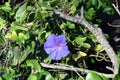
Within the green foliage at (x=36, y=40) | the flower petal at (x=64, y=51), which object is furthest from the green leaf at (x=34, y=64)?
the flower petal at (x=64, y=51)

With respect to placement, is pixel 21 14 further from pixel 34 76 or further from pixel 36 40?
pixel 34 76

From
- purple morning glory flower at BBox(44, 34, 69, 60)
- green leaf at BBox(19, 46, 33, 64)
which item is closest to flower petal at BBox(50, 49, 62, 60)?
purple morning glory flower at BBox(44, 34, 69, 60)

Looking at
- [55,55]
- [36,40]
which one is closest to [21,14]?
[36,40]

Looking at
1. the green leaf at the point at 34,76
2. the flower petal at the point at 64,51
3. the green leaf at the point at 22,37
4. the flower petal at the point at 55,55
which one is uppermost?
the green leaf at the point at 22,37

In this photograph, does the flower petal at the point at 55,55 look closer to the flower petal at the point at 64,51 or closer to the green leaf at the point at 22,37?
the flower petal at the point at 64,51

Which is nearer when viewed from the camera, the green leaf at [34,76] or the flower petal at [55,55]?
the green leaf at [34,76]

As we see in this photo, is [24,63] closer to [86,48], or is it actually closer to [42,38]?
[42,38]
